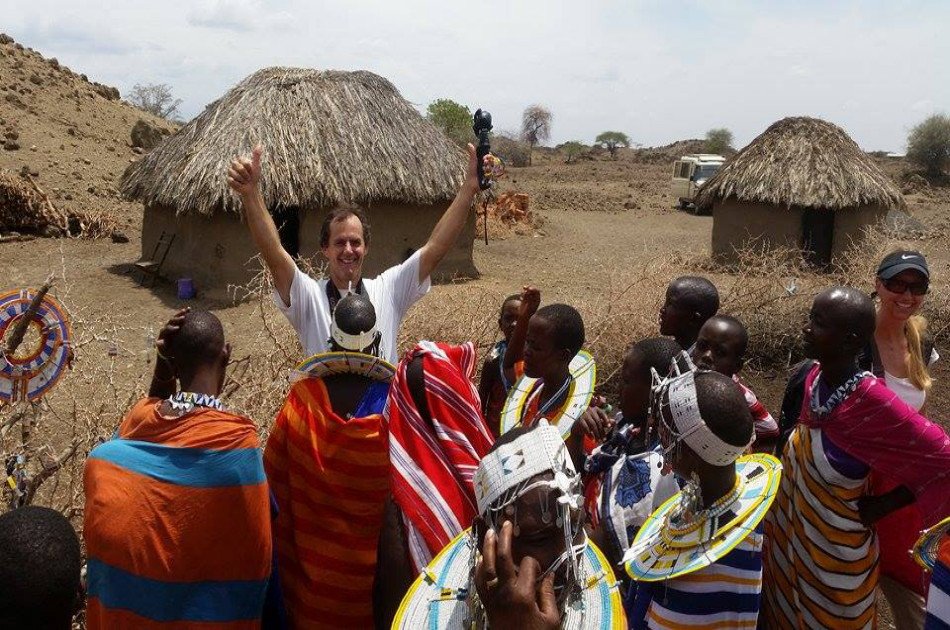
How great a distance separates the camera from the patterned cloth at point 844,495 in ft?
6.77

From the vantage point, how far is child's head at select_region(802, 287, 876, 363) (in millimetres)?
2268

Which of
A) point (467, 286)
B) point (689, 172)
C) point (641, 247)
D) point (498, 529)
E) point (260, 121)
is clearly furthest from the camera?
point (689, 172)

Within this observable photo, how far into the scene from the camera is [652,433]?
2.10 meters

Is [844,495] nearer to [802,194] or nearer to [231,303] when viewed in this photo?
[231,303]

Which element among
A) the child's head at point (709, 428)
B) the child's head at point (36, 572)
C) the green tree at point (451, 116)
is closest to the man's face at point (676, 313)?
the child's head at point (709, 428)

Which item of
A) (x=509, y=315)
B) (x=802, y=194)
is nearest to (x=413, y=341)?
(x=509, y=315)

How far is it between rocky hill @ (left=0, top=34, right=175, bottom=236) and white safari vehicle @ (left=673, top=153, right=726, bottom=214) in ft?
54.8

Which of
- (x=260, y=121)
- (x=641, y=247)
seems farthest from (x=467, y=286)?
(x=641, y=247)

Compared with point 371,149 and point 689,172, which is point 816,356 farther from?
point 689,172

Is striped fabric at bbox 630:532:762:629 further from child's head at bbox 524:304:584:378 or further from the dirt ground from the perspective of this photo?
the dirt ground

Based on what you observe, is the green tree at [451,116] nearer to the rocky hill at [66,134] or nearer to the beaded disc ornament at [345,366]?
the rocky hill at [66,134]

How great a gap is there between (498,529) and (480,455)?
64cm

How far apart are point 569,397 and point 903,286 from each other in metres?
1.36

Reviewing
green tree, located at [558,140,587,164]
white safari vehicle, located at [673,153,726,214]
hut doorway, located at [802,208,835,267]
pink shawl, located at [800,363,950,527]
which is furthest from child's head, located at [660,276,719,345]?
green tree, located at [558,140,587,164]
